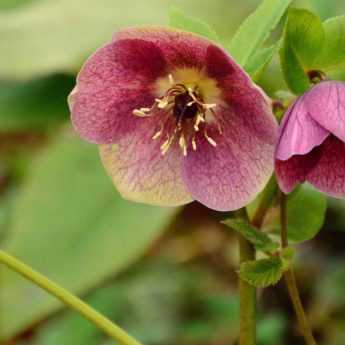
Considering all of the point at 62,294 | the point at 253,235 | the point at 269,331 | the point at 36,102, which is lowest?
the point at 36,102

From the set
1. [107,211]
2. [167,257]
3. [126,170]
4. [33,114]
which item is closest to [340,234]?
[167,257]

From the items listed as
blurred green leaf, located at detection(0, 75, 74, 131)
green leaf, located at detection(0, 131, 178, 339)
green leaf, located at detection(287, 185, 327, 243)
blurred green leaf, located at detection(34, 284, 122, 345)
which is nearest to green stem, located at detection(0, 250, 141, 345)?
green leaf, located at detection(287, 185, 327, 243)

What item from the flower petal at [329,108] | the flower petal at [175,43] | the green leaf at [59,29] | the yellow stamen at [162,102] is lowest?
the green leaf at [59,29]

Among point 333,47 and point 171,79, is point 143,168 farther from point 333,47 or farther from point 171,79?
point 333,47

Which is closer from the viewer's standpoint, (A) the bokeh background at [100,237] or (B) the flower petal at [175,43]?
(B) the flower petal at [175,43]

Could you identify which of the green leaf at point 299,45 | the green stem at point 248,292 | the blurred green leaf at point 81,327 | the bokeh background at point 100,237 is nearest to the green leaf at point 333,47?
the green leaf at point 299,45

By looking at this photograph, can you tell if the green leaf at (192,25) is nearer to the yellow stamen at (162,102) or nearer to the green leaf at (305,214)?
the yellow stamen at (162,102)

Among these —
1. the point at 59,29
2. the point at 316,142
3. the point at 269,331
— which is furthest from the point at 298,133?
the point at 59,29
